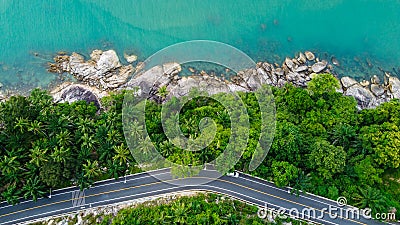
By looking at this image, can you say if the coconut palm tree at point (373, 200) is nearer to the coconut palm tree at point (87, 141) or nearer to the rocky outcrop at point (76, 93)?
the coconut palm tree at point (87, 141)

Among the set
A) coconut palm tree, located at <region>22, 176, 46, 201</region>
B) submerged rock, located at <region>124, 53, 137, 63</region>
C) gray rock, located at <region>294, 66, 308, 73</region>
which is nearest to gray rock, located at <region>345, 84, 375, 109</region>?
gray rock, located at <region>294, 66, 308, 73</region>

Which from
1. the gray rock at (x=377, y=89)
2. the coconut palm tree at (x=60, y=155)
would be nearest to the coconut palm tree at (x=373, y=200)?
the gray rock at (x=377, y=89)

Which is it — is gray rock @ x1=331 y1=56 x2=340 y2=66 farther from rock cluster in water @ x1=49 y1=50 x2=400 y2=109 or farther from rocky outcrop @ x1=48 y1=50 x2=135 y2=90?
rocky outcrop @ x1=48 y1=50 x2=135 y2=90

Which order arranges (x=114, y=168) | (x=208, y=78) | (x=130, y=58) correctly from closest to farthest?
(x=114, y=168), (x=208, y=78), (x=130, y=58)

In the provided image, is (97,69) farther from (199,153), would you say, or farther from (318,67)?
(318,67)

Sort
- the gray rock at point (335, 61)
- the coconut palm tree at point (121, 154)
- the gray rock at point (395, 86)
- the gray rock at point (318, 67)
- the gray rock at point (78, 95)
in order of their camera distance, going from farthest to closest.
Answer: the gray rock at point (335, 61) < the gray rock at point (318, 67) < the gray rock at point (395, 86) < the gray rock at point (78, 95) < the coconut palm tree at point (121, 154)

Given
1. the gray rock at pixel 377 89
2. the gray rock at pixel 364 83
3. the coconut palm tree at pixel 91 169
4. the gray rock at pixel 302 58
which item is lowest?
→ the coconut palm tree at pixel 91 169

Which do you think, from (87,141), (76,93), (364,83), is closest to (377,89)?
(364,83)
